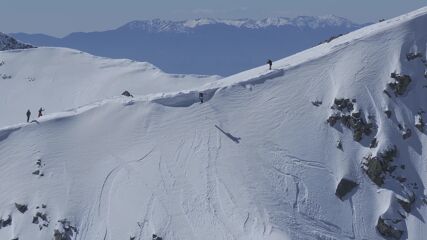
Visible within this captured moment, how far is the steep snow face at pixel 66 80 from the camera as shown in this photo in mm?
108919

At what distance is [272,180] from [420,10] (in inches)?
1148

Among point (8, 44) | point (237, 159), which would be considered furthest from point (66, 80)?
point (237, 159)

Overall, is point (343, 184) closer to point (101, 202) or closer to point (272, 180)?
point (272, 180)

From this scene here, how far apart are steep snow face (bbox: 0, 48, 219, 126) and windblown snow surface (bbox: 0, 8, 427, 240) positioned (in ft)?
141

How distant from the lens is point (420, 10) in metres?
72.9

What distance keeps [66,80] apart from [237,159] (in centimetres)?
6627

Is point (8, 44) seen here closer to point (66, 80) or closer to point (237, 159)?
point (66, 80)

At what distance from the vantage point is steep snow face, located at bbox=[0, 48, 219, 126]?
357 feet

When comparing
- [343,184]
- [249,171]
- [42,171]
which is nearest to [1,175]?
[42,171]

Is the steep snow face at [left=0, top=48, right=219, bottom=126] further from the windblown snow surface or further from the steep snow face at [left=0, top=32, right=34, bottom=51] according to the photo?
the windblown snow surface

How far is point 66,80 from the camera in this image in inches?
4643

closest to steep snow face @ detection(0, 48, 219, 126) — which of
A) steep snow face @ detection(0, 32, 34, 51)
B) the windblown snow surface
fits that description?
steep snow face @ detection(0, 32, 34, 51)

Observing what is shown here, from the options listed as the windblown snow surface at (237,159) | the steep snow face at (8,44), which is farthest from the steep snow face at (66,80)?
the windblown snow surface at (237,159)

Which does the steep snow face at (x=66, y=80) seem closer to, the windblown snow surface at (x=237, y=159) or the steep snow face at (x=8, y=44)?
the steep snow face at (x=8, y=44)
